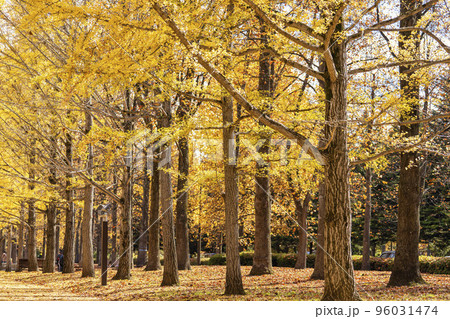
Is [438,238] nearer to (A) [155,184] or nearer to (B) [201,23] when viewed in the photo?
(A) [155,184]

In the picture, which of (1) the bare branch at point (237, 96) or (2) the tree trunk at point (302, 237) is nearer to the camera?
(1) the bare branch at point (237, 96)

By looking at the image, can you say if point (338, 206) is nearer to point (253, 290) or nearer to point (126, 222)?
point (253, 290)

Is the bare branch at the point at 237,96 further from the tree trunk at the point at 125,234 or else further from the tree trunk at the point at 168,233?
the tree trunk at the point at 125,234

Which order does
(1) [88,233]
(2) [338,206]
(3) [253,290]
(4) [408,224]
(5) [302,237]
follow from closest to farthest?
(2) [338,206] < (3) [253,290] < (4) [408,224] < (1) [88,233] < (5) [302,237]

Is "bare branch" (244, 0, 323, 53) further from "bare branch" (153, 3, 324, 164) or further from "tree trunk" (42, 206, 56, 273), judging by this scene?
"tree trunk" (42, 206, 56, 273)

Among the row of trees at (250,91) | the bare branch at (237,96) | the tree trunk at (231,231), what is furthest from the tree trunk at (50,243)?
A: the bare branch at (237,96)

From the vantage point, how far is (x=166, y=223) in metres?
12.1

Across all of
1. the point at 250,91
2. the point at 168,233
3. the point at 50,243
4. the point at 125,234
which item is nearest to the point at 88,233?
the point at 125,234

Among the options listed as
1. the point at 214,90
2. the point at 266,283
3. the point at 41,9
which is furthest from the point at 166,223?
the point at 41,9

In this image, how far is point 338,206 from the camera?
25.5ft

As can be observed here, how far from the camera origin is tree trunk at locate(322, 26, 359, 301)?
7.73 metres

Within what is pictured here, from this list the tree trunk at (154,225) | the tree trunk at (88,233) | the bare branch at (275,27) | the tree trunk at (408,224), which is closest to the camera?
the bare branch at (275,27)

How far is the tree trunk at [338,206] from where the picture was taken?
7727 millimetres
